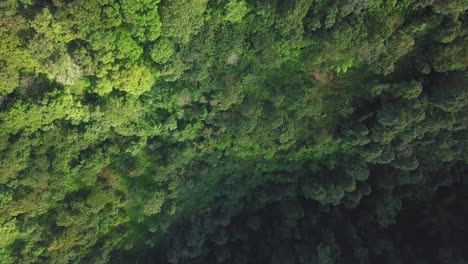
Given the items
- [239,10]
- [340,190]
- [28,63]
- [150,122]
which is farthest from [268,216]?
[28,63]

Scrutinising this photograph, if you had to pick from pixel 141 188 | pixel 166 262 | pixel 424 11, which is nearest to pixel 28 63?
pixel 141 188

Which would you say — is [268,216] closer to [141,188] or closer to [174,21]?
[141,188]

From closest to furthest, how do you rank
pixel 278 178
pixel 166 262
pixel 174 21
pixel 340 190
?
pixel 174 21 < pixel 340 190 < pixel 278 178 < pixel 166 262

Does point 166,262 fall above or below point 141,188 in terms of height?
below

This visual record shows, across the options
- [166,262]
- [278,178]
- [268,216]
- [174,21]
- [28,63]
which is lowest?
[166,262]

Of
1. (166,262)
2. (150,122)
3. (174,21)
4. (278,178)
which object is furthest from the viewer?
(166,262)

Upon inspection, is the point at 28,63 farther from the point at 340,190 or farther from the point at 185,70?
the point at 340,190

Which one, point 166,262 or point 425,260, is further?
point 166,262
